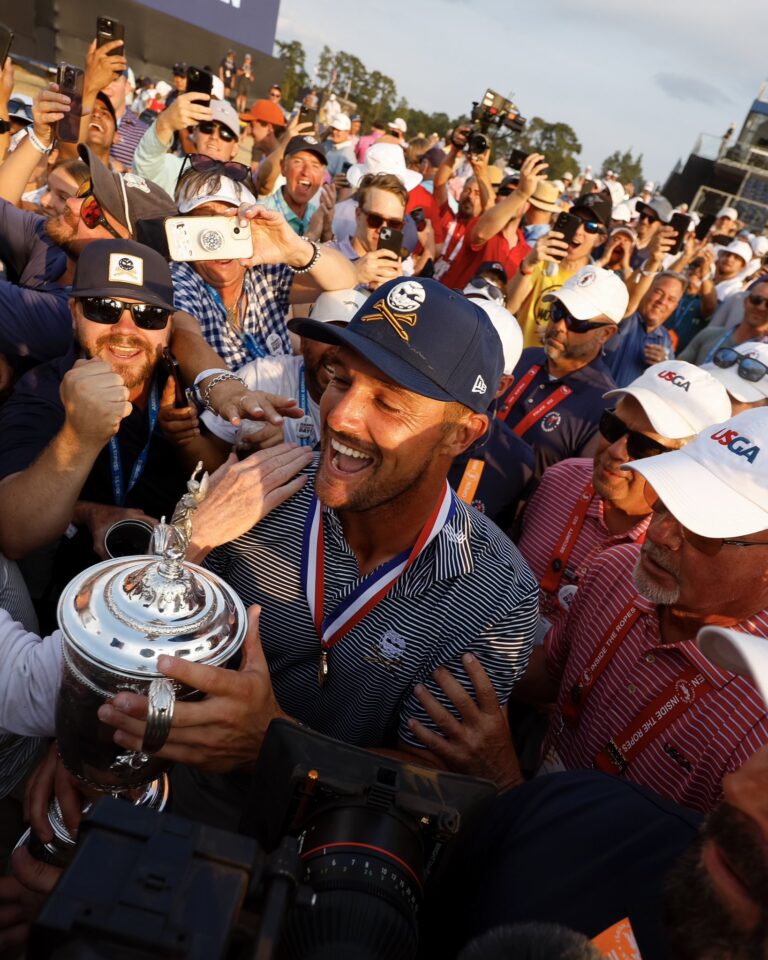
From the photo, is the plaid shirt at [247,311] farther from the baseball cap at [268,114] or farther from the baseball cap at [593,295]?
the baseball cap at [268,114]

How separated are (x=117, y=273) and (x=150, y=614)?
5.84 ft

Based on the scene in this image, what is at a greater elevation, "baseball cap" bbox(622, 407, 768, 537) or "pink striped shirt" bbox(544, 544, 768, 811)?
"baseball cap" bbox(622, 407, 768, 537)

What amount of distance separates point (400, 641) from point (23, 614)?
47.4 inches

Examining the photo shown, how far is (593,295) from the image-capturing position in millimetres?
4465

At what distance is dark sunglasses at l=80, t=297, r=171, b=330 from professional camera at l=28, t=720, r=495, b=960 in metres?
1.95

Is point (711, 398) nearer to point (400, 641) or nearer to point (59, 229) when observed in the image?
point (400, 641)

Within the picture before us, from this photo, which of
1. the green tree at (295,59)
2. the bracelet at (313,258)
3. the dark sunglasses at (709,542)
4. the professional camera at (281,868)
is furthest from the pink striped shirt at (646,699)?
the green tree at (295,59)

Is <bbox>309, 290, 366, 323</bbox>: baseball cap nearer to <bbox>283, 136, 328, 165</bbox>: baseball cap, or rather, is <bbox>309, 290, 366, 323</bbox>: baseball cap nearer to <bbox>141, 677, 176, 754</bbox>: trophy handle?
<bbox>141, 677, 176, 754</bbox>: trophy handle

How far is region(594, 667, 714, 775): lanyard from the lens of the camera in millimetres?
1911

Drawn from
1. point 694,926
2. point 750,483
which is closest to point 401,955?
point 694,926

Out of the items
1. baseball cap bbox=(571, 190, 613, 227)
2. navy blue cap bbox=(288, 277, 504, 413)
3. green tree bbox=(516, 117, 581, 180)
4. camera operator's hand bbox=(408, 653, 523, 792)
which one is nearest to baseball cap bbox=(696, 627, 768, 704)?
camera operator's hand bbox=(408, 653, 523, 792)

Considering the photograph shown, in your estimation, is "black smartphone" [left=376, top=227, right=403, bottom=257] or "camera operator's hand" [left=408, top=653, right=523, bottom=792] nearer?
"camera operator's hand" [left=408, top=653, right=523, bottom=792]

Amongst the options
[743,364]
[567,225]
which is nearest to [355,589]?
[743,364]

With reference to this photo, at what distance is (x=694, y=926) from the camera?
1.10 m
